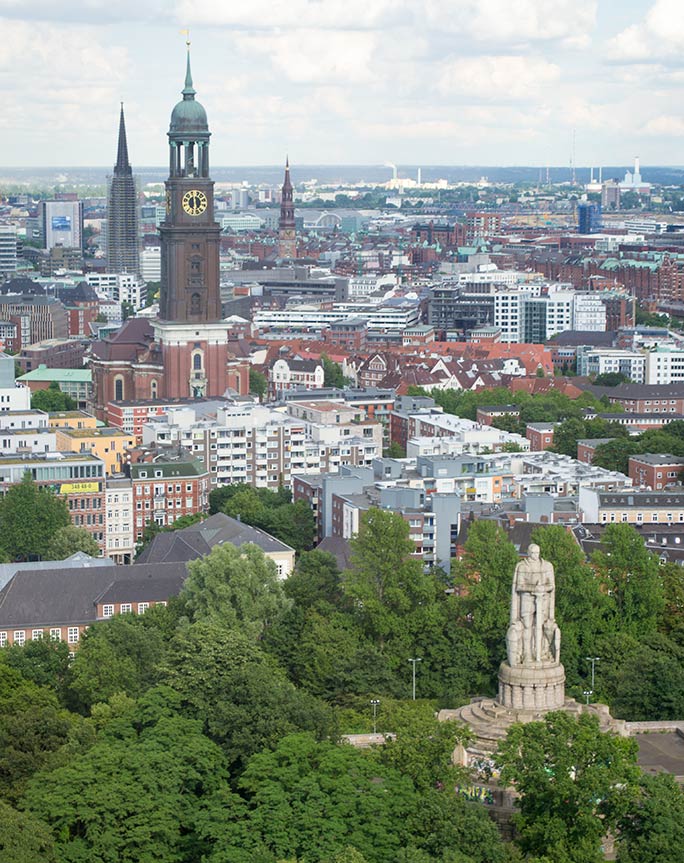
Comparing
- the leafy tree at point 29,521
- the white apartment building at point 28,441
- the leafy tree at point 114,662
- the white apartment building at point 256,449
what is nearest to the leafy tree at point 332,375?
the white apartment building at point 256,449

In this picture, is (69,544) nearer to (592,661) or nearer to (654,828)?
(592,661)

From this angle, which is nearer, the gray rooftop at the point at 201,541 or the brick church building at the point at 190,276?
the gray rooftop at the point at 201,541

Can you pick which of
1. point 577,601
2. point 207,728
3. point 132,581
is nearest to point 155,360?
point 132,581

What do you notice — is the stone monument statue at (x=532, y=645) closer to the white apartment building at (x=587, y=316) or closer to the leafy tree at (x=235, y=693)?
the leafy tree at (x=235, y=693)

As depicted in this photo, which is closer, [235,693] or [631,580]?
[235,693]

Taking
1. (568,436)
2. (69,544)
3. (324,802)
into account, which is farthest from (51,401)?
Result: (324,802)

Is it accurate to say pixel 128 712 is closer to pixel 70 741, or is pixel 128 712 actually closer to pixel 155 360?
pixel 70 741
